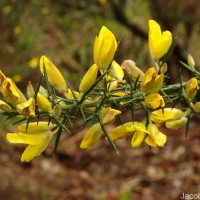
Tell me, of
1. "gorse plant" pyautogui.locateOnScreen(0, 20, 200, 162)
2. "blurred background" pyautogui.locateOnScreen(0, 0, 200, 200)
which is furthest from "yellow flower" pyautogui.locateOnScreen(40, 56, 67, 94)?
"blurred background" pyautogui.locateOnScreen(0, 0, 200, 200)

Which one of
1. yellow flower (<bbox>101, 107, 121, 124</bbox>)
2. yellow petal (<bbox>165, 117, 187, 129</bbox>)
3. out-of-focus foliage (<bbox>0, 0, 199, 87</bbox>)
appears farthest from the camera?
out-of-focus foliage (<bbox>0, 0, 199, 87</bbox>)

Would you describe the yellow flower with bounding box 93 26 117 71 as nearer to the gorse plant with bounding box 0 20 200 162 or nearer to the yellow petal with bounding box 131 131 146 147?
the gorse plant with bounding box 0 20 200 162

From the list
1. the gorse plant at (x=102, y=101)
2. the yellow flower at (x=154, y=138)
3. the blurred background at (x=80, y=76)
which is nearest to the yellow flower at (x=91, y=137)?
the gorse plant at (x=102, y=101)

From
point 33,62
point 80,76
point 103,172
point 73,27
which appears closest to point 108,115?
point 103,172

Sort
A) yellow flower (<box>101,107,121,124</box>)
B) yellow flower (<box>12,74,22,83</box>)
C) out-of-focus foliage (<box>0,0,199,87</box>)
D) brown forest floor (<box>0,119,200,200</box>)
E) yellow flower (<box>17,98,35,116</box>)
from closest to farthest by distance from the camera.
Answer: yellow flower (<box>17,98,35,116</box>)
yellow flower (<box>101,107,121,124</box>)
brown forest floor (<box>0,119,200,200</box>)
yellow flower (<box>12,74,22,83</box>)
out-of-focus foliage (<box>0,0,199,87</box>)

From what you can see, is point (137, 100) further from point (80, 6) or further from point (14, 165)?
point (80, 6)

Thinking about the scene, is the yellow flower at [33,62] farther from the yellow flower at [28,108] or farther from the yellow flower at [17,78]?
the yellow flower at [28,108]
